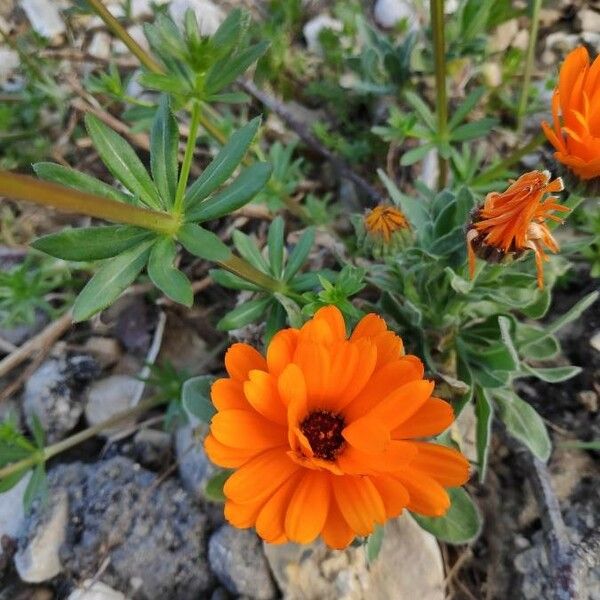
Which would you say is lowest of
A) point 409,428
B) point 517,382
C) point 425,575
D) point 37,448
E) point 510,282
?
point 425,575

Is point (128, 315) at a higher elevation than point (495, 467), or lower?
higher

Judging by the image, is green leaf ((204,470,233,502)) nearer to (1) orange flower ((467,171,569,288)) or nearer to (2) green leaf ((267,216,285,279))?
(2) green leaf ((267,216,285,279))

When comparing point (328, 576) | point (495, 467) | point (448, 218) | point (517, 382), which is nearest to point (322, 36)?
point (448, 218)

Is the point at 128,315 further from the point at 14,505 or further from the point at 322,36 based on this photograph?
the point at 322,36

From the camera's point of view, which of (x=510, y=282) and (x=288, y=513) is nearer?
(x=288, y=513)

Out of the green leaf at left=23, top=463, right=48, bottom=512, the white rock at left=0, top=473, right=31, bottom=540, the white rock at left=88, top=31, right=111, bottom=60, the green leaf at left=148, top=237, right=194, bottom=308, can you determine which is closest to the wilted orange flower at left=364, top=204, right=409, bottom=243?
the green leaf at left=148, top=237, right=194, bottom=308

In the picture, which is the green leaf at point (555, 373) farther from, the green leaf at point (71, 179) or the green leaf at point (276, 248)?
the green leaf at point (71, 179)

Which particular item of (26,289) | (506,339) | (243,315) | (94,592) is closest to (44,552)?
(94,592)
